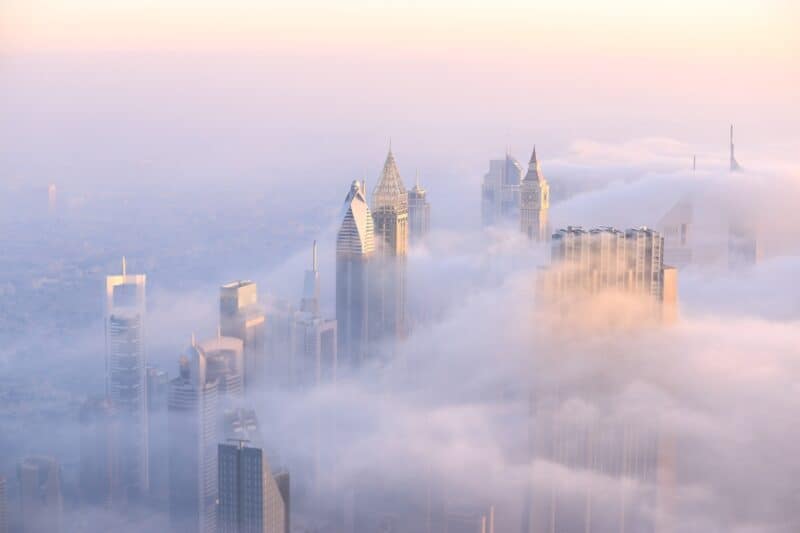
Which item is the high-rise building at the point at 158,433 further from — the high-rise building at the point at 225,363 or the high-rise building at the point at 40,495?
the high-rise building at the point at 40,495

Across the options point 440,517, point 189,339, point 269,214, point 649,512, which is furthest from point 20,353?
point 649,512

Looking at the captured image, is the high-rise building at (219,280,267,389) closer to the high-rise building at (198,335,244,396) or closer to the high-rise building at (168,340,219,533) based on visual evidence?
the high-rise building at (198,335,244,396)

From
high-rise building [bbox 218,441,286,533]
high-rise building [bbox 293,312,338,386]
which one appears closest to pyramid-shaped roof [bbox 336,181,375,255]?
high-rise building [bbox 293,312,338,386]

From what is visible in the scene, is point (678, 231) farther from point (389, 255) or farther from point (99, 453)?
point (99, 453)

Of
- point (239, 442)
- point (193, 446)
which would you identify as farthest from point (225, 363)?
point (239, 442)

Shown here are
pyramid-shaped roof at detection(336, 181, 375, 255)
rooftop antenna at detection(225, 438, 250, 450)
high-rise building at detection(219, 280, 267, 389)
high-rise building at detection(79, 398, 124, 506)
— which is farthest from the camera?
pyramid-shaped roof at detection(336, 181, 375, 255)

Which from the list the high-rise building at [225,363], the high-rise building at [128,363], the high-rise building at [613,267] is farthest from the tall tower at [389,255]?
the high-rise building at [128,363]

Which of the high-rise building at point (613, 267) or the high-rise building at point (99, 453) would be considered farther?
the high-rise building at point (613, 267)
